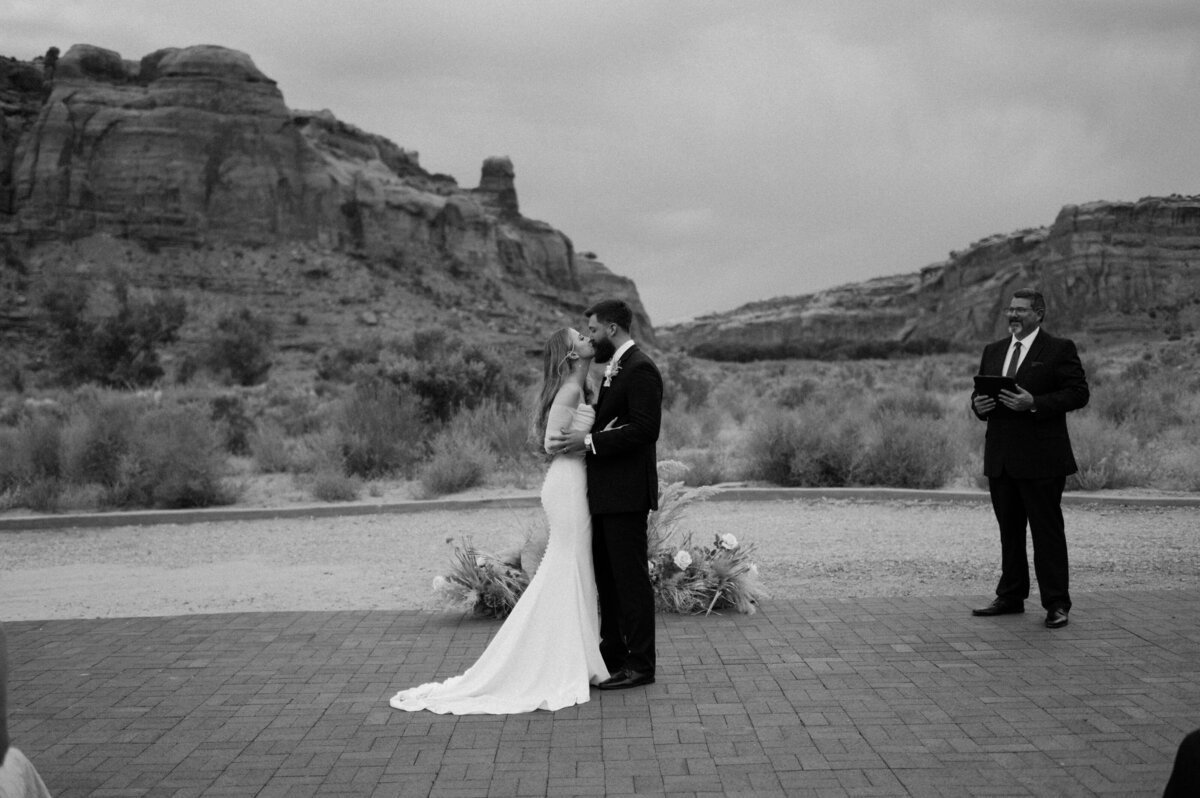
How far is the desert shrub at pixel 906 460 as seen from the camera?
16.7 m

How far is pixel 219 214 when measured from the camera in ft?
321

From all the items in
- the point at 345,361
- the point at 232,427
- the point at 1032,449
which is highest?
the point at 345,361

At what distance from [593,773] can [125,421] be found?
1524cm

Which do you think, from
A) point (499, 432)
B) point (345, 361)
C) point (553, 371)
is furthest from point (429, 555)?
point (345, 361)

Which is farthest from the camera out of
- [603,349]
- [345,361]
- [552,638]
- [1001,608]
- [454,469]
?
[345,361]

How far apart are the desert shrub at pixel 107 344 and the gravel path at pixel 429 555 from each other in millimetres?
39053

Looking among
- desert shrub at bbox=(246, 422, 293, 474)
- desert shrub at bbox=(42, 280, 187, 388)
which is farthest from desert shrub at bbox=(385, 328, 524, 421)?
desert shrub at bbox=(42, 280, 187, 388)

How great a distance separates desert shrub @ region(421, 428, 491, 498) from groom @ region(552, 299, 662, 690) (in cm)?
1033

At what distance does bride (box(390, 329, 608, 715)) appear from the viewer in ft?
20.4

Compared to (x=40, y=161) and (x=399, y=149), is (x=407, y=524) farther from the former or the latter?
(x=399, y=149)

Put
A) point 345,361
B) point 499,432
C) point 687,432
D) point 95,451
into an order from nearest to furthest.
Result: 1. point 95,451
2. point 499,432
3. point 687,432
4. point 345,361

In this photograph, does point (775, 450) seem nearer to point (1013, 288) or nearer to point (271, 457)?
point (271, 457)

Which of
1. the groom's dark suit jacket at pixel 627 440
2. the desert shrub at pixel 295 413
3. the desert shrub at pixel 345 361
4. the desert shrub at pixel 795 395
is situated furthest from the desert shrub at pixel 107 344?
the groom's dark suit jacket at pixel 627 440

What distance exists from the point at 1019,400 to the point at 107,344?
51.2 meters
